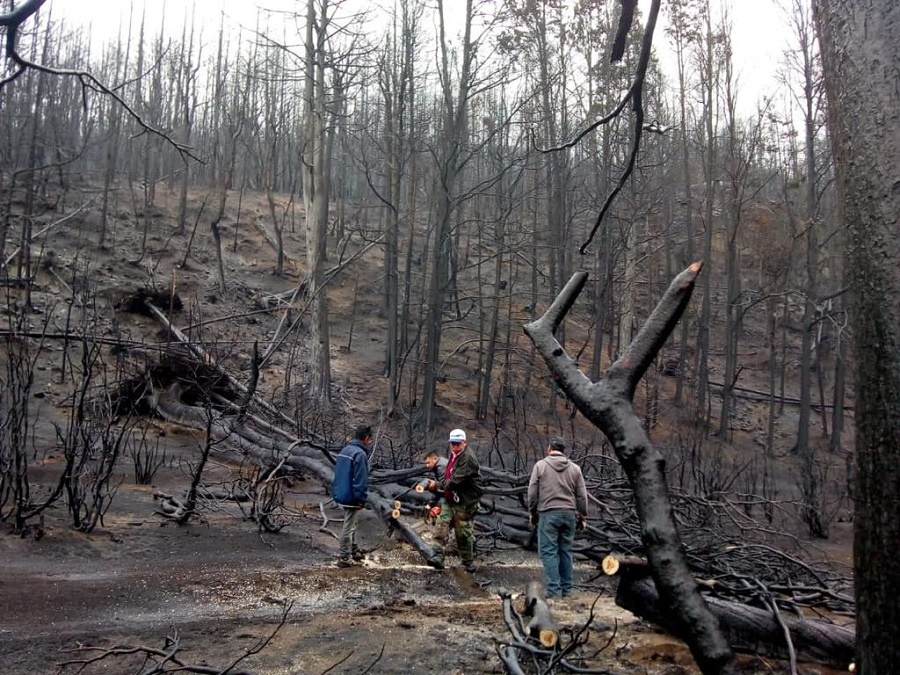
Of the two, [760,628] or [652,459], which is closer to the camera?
[652,459]

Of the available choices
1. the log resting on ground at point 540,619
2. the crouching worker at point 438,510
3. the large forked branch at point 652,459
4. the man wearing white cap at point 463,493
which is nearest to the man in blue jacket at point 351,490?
the man wearing white cap at point 463,493

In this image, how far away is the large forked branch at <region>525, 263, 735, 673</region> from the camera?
52.9 inches

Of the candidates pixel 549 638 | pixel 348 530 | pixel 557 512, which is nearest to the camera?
pixel 549 638

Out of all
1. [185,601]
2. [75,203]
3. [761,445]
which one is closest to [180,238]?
[75,203]

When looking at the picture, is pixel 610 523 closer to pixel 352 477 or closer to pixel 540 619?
pixel 352 477

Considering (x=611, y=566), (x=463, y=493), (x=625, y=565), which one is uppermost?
(x=463, y=493)

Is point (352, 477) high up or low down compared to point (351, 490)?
up

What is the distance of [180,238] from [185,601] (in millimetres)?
26510

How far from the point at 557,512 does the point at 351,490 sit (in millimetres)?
2554

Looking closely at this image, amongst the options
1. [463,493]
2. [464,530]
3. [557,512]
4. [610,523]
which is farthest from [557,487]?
[610,523]

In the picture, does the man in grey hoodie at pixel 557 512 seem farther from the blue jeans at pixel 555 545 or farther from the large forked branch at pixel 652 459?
the large forked branch at pixel 652 459

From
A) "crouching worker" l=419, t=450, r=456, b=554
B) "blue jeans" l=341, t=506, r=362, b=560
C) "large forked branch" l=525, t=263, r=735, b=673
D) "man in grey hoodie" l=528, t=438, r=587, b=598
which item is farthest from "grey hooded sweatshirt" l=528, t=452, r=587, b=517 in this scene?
"large forked branch" l=525, t=263, r=735, b=673

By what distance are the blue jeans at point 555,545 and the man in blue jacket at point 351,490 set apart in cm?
227

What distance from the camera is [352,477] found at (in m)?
9.20
